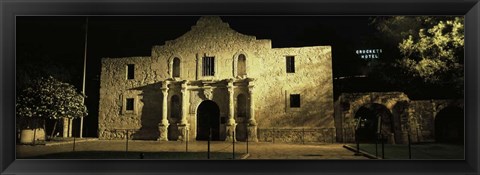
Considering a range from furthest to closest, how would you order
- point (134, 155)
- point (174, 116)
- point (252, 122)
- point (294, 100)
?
point (174, 116), point (294, 100), point (252, 122), point (134, 155)

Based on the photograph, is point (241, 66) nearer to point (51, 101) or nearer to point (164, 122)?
point (164, 122)

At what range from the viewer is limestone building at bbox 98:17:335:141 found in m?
12.4

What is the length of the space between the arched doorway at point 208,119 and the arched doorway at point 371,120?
15.8ft

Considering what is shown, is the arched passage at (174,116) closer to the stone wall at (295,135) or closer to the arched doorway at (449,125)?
the stone wall at (295,135)

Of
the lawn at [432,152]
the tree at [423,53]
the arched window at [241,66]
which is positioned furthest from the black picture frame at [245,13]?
the arched window at [241,66]

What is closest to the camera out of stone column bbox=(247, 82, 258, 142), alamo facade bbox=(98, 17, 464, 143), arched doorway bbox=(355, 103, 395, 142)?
stone column bbox=(247, 82, 258, 142)

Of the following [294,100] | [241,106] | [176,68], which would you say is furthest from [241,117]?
[176,68]

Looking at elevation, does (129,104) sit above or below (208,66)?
below

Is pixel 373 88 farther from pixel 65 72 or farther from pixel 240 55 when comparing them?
pixel 65 72

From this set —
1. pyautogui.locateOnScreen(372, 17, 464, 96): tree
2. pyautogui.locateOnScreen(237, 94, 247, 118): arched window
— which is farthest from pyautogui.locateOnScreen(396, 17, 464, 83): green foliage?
pyautogui.locateOnScreen(237, 94, 247, 118): arched window

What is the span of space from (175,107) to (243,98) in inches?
96.8

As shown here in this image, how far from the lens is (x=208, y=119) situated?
13.8 meters

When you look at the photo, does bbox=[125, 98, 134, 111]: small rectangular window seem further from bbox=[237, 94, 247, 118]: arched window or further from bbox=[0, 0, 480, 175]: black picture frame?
bbox=[0, 0, 480, 175]: black picture frame

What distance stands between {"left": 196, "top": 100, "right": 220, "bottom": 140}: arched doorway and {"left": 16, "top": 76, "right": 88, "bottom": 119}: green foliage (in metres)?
Result: 3.62
